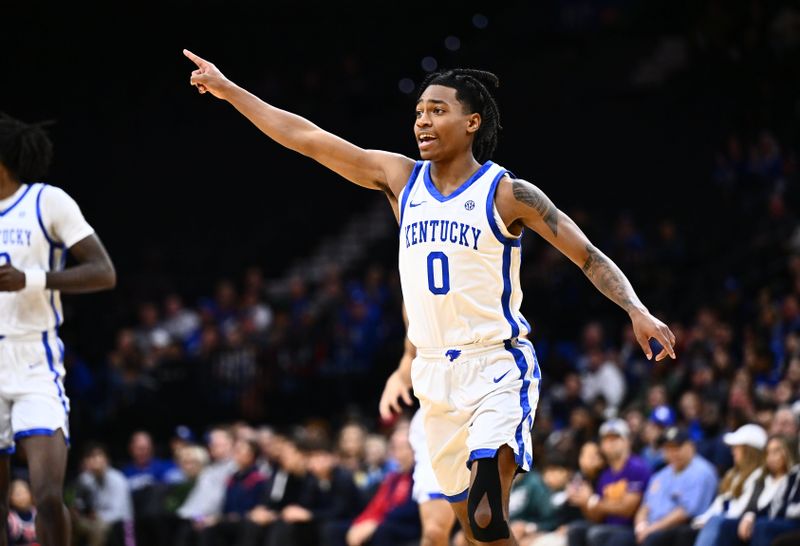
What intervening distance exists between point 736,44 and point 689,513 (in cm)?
1024

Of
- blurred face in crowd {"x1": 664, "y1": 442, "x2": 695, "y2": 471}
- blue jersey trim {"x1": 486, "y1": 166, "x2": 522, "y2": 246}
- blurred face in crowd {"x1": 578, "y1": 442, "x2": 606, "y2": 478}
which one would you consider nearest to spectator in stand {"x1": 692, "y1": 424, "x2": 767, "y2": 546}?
blurred face in crowd {"x1": 664, "y1": 442, "x2": 695, "y2": 471}

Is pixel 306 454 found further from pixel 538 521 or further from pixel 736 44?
pixel 736 44

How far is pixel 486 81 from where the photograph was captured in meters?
6.72

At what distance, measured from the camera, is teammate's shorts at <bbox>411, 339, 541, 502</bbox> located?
6059 millimetres

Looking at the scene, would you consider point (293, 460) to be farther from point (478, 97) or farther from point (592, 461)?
point (478, 97)

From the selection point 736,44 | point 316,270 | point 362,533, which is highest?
point 736,44

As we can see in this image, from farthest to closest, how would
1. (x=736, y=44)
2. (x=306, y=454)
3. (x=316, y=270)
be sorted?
(x=316, y=270) < (x=736, y=44) < (x=306, y=454)

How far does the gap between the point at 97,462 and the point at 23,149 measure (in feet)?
26.6

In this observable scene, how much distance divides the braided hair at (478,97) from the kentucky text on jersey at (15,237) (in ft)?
7.45

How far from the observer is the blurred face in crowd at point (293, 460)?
1377 centimetres

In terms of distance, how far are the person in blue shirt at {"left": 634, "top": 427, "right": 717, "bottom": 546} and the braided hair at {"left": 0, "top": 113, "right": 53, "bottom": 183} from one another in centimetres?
573

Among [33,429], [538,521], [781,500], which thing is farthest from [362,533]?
[33,429]

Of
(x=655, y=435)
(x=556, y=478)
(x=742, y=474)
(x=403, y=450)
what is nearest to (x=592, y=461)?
(x=556, y=478)

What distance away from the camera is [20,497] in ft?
45.6
